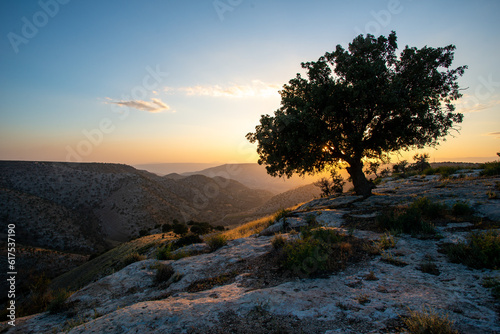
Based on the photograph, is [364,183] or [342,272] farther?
[364,183]

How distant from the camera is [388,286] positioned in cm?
543

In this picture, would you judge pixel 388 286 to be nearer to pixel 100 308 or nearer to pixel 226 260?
pixel 226 260

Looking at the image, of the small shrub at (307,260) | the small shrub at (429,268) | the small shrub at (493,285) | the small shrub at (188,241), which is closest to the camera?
the small shrub at (493,285)

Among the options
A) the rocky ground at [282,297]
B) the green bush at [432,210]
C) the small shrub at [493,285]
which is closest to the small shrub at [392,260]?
the rocky ground at [282,297]

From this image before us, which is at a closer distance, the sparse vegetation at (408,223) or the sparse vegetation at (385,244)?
the sparse vegetation at (385,244)

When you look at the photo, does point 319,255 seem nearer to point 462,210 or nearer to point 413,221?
point 413,221

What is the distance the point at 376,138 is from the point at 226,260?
15.6 meters

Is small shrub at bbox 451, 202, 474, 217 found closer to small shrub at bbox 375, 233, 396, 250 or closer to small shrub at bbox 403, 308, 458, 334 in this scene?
small shrub at bbox 375, 233, 396, 250

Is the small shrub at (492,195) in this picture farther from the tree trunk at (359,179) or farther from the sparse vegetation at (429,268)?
the sparse vegetation at (429,268)

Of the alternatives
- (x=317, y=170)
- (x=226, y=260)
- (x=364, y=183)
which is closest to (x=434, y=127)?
(x=364, y=183)

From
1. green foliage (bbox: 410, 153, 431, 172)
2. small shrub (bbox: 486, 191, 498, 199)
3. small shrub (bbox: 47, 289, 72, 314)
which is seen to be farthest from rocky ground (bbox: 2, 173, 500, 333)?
green foliage (bbox: 410, 153, 431, 172)

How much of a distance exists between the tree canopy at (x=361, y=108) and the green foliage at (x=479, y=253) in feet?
35.8

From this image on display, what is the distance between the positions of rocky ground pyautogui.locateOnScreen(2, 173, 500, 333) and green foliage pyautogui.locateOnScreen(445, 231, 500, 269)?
8.7 inches

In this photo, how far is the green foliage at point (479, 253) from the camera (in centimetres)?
579
